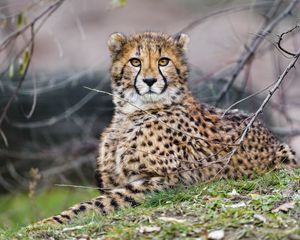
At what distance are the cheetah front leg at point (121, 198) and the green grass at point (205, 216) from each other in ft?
0.45

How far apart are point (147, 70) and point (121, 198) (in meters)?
1.04

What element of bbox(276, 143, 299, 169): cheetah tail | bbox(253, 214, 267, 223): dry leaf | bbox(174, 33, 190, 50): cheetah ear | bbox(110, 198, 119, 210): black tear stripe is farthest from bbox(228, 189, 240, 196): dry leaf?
bbox(174, 33, 190, 50): cheetah ear

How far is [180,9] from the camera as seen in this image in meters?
22.6

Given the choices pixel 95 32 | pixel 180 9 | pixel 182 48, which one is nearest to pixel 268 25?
pixel 182 48

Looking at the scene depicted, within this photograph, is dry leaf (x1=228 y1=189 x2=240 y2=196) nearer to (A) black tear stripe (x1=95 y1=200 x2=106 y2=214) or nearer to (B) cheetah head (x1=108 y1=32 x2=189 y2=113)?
(A) black tear stripe (x1=95 y1=200 x2=106 y2=214)

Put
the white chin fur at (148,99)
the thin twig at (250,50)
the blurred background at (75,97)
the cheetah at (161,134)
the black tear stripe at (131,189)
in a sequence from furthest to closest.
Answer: the blurred background at (75,97), the thin twig at (250,50), the white chin fur at (148,99), the cheetah at (161,134), the black tear stripe at (131,189)

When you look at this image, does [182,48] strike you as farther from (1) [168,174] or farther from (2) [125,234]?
(2) [125,234]

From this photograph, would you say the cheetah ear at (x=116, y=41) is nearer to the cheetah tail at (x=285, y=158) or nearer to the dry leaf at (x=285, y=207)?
the cheetah tail at (x=285, y=158)

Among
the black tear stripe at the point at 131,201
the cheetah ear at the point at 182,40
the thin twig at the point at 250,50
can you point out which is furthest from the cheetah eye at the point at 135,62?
the thin twig at the point at 250,50

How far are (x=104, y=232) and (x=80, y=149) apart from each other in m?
5.51

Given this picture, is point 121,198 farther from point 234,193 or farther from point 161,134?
point 234,193

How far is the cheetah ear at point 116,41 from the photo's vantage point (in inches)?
277

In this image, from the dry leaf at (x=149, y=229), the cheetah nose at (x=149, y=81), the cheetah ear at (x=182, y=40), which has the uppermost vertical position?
the cheetah ear at (x=182, y=40)

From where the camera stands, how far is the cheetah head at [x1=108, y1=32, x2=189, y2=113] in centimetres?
668
